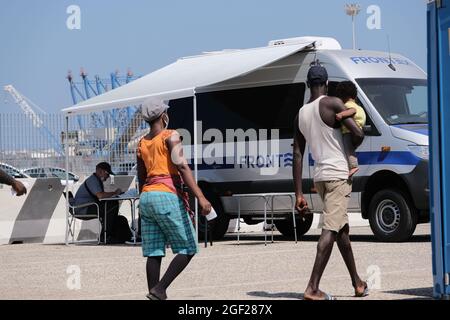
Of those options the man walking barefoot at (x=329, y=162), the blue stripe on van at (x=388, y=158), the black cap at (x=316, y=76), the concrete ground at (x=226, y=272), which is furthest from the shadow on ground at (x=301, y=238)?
the black cap at (x=316, y=76)

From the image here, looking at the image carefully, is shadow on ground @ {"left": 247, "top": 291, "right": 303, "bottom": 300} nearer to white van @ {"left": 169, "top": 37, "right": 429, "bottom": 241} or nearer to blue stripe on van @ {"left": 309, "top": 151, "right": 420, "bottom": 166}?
white van @ {"left": 169, "top": 37, "right": 429, "bottom": 241}

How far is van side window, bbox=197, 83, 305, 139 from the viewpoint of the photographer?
1722cm

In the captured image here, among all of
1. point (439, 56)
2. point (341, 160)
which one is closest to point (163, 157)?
point (341, 160)

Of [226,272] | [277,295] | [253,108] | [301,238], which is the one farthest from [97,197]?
[277,295]

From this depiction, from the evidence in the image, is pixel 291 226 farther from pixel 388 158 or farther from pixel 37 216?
pixel 37 216

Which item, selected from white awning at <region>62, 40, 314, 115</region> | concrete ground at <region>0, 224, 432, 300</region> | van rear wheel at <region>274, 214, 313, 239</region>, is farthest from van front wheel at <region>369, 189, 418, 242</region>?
van rear wheel at <region>274, 214, 313, 239</region>

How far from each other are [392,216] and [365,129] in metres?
1.25

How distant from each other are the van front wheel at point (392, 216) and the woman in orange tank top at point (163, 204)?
7.06m

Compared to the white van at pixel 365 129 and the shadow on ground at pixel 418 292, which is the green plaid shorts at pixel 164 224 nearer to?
the shadow on ground at pixel 418 292

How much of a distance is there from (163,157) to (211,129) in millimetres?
9305

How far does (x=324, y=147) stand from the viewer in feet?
30.8

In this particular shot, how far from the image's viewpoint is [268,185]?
17.5m

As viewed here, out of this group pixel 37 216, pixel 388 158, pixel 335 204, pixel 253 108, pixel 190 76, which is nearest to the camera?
pixel 335 204

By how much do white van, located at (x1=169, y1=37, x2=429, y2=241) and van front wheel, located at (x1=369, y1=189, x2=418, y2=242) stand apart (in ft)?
0.04
